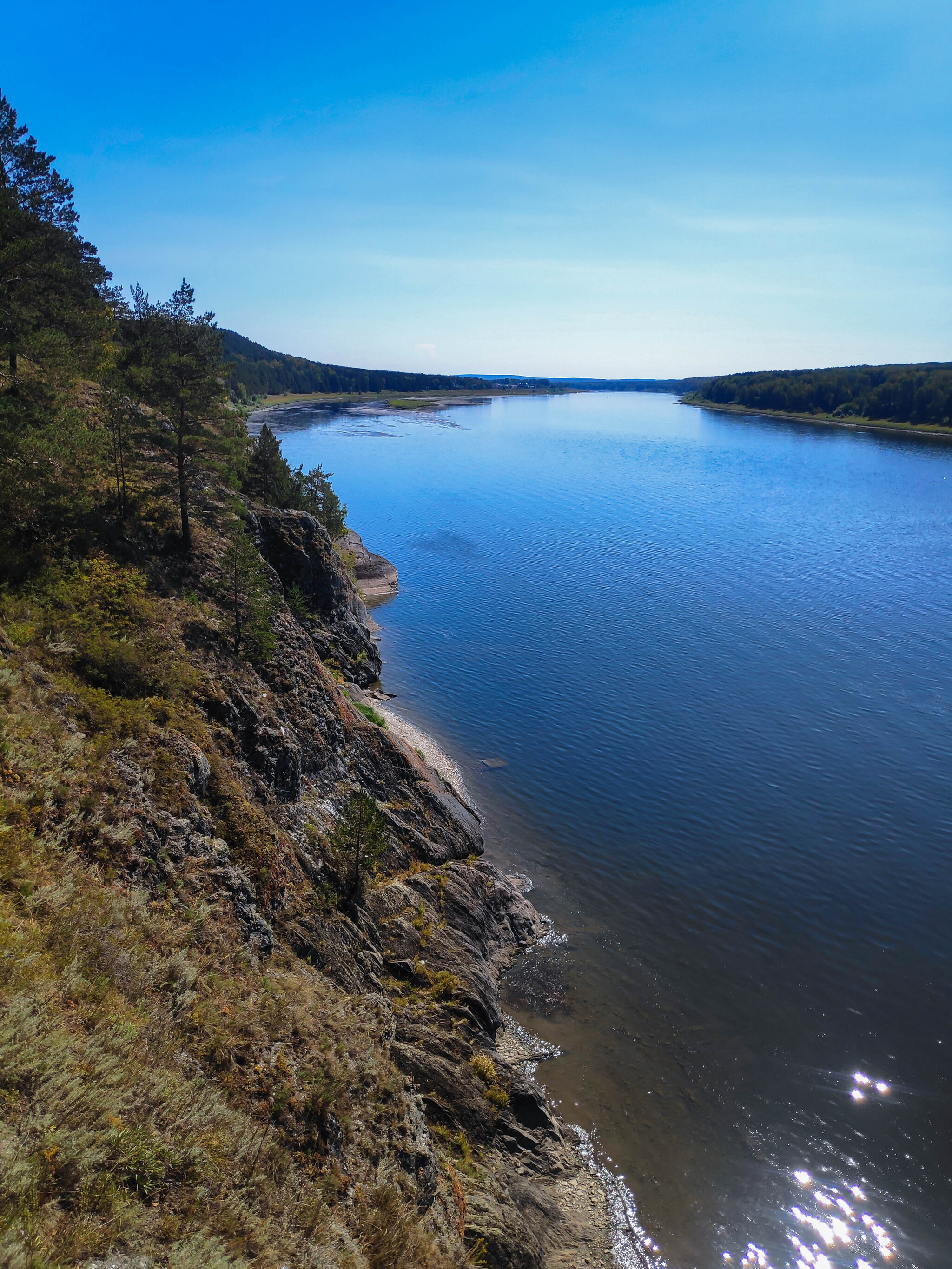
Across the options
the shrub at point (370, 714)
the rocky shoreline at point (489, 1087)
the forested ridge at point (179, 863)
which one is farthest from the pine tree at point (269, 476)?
the rocky shoreline at point (489, 1087)

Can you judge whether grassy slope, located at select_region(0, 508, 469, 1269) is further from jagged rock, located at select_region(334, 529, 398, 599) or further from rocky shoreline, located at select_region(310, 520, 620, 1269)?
jagged rock, located at select_region(334, 529, 398, 599)

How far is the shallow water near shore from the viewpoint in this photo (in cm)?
2028

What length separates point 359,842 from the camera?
68.9 feet

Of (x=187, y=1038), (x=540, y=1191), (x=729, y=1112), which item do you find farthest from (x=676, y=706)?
(x=187, y=1038)

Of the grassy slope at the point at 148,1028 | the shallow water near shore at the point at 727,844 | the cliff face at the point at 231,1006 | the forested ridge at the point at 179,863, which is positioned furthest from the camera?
the shallow water near shore at the point at 727,844

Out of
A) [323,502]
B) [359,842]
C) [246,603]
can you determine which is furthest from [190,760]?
[323,502]

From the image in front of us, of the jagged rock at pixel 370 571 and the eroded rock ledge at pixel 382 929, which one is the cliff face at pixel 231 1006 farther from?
the jagged rock at pixel 370 571

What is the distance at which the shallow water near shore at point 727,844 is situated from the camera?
20281mm

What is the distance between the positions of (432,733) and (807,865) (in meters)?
21.6

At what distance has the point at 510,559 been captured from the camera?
75875 millimetres

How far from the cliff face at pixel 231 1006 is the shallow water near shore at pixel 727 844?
3.74 m

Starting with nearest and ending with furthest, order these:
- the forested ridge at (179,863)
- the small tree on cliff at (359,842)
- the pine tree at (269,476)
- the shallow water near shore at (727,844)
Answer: the forested ridge at (179,863)
the shallow water near shore at (727,844)
the small tree on cliff at (359,842)
the pine tree at (269,476)

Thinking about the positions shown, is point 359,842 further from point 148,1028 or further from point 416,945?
point 148,1028

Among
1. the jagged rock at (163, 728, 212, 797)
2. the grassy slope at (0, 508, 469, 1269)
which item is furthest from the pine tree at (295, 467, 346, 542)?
the jagged rock at (163, 728, 212, 797)
